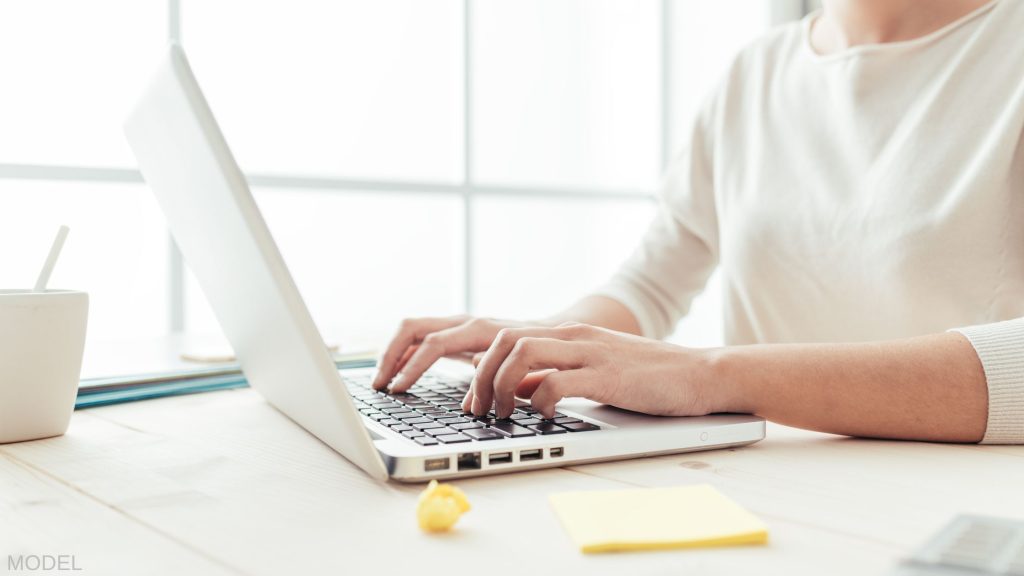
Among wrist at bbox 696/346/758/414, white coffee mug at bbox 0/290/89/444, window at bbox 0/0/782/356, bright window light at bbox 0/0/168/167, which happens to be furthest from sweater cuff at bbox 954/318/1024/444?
bright window light at bbox 0/0/168/167

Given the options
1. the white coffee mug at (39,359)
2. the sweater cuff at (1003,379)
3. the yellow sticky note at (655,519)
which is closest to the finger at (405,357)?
the white coffee mug at (39,359)

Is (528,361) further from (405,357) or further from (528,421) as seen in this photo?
(405,357)

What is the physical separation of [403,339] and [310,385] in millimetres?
341

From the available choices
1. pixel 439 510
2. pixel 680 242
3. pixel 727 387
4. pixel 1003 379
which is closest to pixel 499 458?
pixel 439 510

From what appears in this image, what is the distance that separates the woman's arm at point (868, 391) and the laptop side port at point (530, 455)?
188mm

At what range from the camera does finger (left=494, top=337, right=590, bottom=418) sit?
0.69m

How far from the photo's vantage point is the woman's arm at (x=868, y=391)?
720 mm

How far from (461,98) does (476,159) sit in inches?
10.1

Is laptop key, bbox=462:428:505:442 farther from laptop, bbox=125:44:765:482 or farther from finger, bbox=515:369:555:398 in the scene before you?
finger, bbox=515:369:555:398

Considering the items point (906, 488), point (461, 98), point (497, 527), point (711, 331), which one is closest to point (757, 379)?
point (906, 488)

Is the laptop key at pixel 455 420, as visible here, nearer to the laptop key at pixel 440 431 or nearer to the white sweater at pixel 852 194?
the laptop key at pixel 440 431

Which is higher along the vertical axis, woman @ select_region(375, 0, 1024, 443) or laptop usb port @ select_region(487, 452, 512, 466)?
woman @ select_region(375, 0, 1024, 443)

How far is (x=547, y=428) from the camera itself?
669mm

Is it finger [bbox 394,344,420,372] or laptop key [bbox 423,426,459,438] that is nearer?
laptop key [bbox 423,426,459,438]
